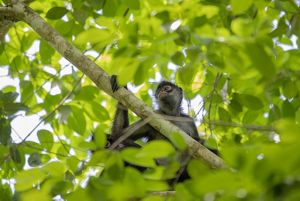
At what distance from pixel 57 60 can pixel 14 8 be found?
6.68ft

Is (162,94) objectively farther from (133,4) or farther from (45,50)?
(133,4)

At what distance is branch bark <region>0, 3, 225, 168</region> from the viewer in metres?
4.05

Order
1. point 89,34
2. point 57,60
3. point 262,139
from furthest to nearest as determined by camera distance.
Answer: point 57,60 < point 262,139 < point 89,34

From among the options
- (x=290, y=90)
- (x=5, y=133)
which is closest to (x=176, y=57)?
(x=290, y=90)

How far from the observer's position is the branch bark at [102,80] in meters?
4.05

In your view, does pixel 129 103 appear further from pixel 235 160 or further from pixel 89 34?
pixel 235 160

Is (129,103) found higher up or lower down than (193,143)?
higher up

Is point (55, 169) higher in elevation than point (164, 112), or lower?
higher

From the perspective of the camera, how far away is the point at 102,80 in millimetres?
4582

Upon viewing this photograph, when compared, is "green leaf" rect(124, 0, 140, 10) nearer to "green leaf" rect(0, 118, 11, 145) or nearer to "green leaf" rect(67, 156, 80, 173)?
"green leaf" rect(0, 118, 11, 145)

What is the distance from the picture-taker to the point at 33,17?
5.04 meters

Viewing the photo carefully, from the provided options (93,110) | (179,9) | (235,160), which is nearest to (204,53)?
(179,9)

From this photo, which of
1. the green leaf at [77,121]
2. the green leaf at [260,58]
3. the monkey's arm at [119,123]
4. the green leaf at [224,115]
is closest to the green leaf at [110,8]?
the green leaf at [77,121]

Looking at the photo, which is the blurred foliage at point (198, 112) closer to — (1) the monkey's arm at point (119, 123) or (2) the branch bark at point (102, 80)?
(2) the branch bark at point (102, 80)
